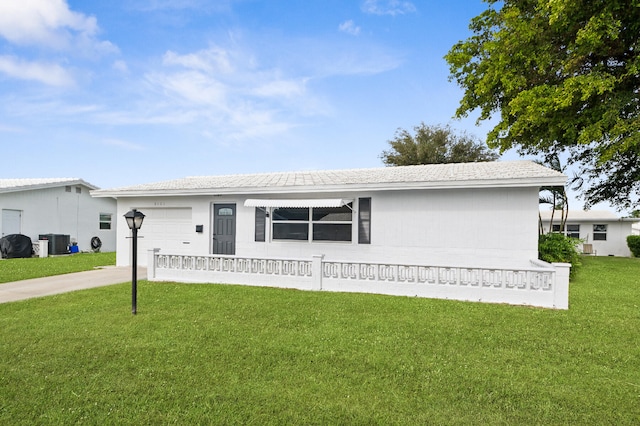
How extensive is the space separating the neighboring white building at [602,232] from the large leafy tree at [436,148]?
→ 8387 mm

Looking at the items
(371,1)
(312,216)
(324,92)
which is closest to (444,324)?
(312,216)

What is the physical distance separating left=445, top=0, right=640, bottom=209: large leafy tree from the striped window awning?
9661 mm

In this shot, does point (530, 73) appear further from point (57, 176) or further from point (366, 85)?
point (57, 176)

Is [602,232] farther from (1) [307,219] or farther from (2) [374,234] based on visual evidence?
(1) [307,219]

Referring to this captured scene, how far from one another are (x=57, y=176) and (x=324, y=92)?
2065cm

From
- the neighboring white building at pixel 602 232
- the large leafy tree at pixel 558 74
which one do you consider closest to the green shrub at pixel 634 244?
the neighboring white building at pixel 602 232

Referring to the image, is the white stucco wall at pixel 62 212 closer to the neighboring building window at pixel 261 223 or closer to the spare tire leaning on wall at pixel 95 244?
the spare tire leaning on wall at pixel 95 244

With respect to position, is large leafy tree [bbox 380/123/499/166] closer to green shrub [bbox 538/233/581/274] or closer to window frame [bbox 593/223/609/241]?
window frame [bbox 593/223/609/241]

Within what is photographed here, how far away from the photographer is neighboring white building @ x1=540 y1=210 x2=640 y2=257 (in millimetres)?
24938

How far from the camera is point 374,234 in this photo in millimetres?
10328

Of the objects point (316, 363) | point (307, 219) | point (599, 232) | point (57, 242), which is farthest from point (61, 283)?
point (599, 232)

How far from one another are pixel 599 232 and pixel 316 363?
28.8 m

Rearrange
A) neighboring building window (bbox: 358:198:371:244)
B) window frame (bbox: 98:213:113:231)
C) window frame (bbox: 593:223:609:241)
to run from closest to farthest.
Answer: neighboring building window (bbox: 358:198:371:244)
window frame (bbox: 98:213:113:231)
window frame (bbox: 593:223:609:241)

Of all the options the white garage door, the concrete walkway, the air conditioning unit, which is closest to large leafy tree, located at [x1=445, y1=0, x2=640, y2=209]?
the white garage door
